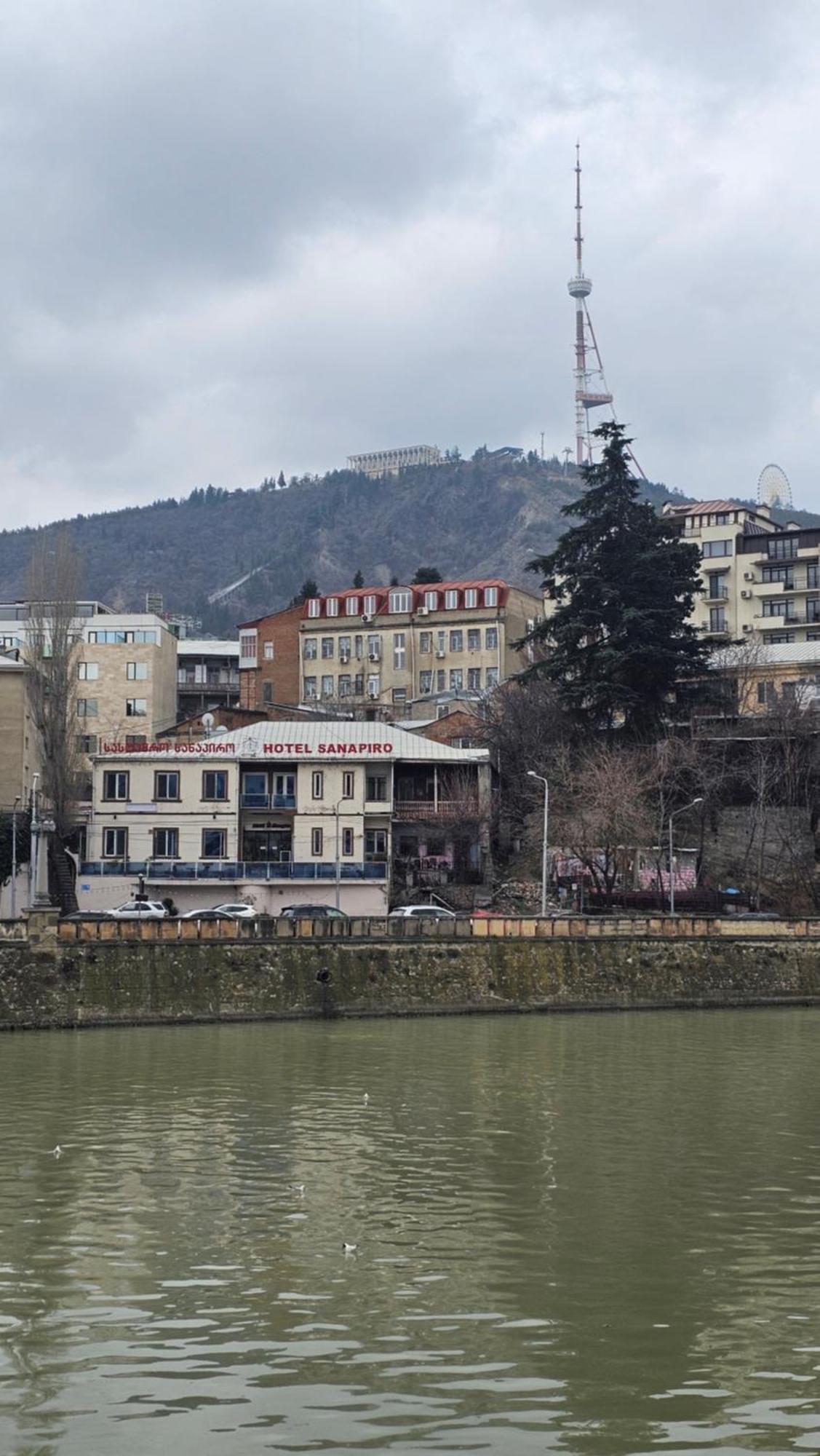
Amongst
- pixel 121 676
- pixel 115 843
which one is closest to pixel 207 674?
pixel 121 676

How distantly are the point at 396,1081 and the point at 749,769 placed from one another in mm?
45266

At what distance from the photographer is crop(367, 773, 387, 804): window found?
7638cm

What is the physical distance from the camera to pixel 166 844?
7456 centimetres

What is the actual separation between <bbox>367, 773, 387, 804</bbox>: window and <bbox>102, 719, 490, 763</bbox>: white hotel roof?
87 centimetres

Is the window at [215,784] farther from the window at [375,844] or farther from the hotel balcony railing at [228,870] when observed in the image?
the window at [375,844]

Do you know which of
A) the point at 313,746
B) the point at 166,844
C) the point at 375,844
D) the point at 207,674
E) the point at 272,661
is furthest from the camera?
the point at 207,674

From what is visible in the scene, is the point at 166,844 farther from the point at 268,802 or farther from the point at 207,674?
the point at 207,674

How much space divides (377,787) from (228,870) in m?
8.92

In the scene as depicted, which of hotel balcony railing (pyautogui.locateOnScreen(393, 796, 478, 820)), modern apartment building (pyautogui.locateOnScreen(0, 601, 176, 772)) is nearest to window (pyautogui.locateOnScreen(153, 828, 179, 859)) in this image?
hotel balcony railing (pyautogui.locateOnScreen(393, 796, 478, 820))

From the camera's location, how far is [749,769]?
250 feet

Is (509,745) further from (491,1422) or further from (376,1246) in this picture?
(491,1422)

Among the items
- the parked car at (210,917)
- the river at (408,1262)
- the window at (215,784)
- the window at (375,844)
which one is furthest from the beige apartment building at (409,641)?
the river at (408,1262)

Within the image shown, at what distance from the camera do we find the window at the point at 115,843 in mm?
74438

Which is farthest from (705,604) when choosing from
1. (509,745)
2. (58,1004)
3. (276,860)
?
(58,1004)
